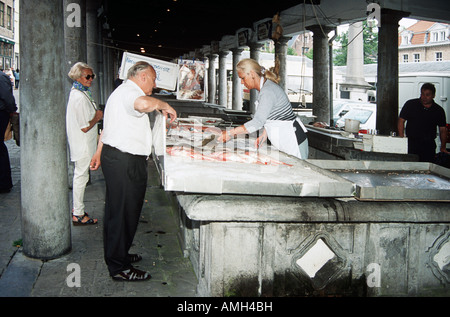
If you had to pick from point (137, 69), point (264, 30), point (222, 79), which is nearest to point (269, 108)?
point (137, 69)

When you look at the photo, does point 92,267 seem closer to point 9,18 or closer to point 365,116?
point 365,116

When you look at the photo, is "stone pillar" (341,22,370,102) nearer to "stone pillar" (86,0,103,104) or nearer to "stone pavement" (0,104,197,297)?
"stone pillar" (86,0,103,104)

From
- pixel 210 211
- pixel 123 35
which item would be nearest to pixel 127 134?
pixel 210 211

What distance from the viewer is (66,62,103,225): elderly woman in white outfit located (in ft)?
18.6

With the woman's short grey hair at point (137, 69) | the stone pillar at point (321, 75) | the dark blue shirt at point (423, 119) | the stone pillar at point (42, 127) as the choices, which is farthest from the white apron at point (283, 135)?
the stone pillar at point (321, 75)

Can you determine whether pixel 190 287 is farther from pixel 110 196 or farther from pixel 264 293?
pixel 110 196

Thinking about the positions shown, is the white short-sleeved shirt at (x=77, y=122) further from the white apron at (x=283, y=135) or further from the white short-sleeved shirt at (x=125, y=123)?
the white apron at (x=283, y=135)

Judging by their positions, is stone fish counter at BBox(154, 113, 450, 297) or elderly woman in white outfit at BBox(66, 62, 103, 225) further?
elderly woman in white outfit at BBox(66, 62, 103, 225)

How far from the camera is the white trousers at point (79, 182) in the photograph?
5.67 meters

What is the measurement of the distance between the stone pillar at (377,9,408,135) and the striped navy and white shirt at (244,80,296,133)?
7.72m

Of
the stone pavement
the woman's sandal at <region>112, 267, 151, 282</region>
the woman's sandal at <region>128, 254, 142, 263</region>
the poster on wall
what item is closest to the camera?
the stone pavement

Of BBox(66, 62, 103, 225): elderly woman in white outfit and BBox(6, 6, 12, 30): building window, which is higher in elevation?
BBox(6, 6, 12, 30): building window

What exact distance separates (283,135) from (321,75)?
35.4ft

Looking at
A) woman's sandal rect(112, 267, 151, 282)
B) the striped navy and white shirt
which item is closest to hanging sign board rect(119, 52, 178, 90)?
the striped navy and white shirt
